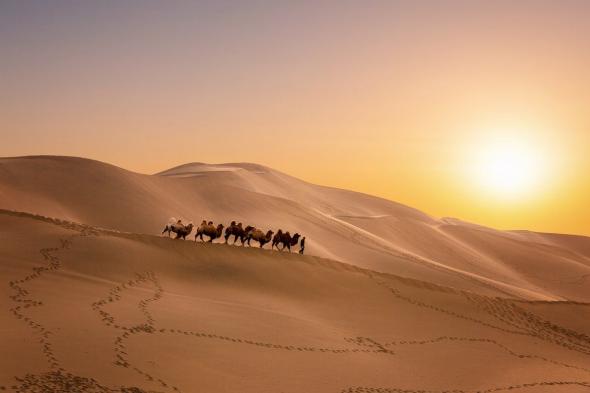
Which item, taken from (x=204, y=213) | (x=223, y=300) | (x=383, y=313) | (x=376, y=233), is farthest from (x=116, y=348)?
(x=376, y=233)

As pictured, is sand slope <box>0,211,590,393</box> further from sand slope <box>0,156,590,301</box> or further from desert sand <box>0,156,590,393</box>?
sand slope <box>0,156,590,301</box>

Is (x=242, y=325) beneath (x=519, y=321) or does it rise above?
beneath

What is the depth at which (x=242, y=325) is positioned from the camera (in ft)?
42.0

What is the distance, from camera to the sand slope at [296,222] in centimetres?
3362

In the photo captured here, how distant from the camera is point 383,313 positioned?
16.3 m

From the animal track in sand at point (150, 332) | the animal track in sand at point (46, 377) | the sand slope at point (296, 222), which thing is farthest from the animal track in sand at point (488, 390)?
the sand slope at point (296, 222)

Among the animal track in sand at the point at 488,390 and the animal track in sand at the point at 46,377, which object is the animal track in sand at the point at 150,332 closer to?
the animal track in sand at the point at 46,377

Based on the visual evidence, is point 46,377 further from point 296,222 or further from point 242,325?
point 296,222

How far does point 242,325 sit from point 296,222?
32.1 meters

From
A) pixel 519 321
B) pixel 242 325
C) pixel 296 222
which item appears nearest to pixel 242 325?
pixel 242 325

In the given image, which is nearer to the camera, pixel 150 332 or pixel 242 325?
pixel 150 332

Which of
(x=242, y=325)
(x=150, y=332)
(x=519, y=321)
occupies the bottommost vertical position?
(x=150, y=332)

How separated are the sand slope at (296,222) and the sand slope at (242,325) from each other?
41.1 feet

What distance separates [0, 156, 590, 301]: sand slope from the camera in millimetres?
33625
